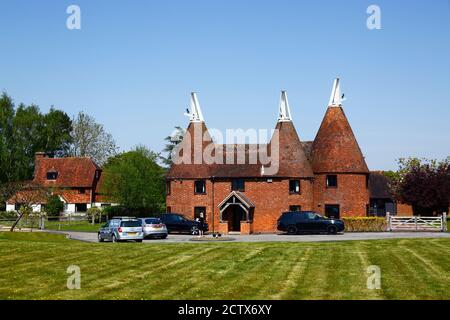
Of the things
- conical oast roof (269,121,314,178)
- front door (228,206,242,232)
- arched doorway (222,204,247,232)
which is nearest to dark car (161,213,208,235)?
arched doorway (222,204,247,232)

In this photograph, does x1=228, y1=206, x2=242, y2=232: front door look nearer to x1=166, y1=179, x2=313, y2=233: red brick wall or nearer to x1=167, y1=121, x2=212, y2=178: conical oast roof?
x1=166, y1=179, x2=313, y2=233: red brick wall

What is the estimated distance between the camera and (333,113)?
183 ft

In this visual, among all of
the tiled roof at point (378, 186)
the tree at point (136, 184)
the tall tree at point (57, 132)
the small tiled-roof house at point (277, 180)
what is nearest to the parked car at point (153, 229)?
the small tiled-roof house at point (277, 180)

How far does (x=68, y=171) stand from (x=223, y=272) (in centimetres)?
6516

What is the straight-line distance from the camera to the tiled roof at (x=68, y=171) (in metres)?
80.8

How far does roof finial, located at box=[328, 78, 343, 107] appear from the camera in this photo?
56.0 meters

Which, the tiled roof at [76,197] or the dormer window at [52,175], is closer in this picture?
the tiled roof at [76,197]

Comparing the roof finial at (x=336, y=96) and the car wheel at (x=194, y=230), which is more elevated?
the roof finial at (x=336, y=96)

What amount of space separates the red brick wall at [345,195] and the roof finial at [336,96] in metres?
6.39

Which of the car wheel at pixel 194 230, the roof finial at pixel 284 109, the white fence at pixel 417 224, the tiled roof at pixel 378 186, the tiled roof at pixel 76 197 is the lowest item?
the car wheel at pixel 194 230

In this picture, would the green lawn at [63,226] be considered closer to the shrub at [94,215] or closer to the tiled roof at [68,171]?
the shrub at [94,215]

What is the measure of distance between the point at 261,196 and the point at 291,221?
691 cm
